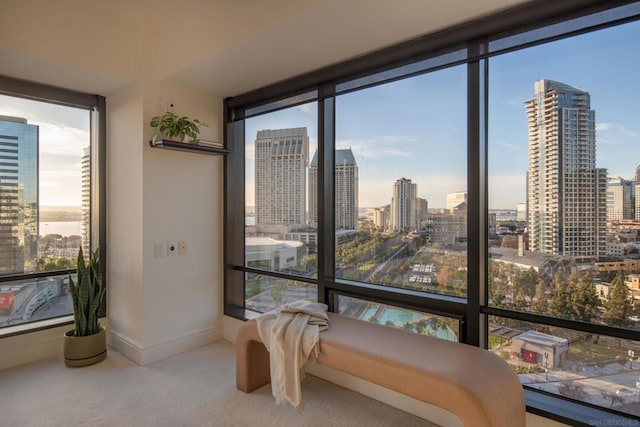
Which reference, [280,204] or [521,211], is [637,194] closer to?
[521,211]

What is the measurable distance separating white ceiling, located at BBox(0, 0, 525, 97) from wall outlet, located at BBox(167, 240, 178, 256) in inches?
52.4

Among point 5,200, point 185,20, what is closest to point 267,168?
point 185,20

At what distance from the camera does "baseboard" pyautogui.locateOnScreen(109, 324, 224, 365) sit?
2826 mm

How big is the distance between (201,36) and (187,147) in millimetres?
845

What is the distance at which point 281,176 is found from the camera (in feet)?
10.1

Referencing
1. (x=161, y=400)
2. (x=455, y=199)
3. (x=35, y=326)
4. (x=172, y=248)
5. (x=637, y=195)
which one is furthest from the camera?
(x=172, y=248)

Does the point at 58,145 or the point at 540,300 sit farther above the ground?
the point at 58,145

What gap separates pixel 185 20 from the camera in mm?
2584

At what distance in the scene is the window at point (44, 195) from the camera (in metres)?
2.79

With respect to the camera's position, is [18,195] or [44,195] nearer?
[18,195]

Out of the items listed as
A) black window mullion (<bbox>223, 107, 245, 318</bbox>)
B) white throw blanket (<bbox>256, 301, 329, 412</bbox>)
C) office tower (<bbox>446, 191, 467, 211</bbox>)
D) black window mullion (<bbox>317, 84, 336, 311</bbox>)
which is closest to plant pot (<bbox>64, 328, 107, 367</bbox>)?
black window mullion (<bbox>223, 107, 245, 318</bbox>)

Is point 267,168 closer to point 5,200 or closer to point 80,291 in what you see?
point 80,291

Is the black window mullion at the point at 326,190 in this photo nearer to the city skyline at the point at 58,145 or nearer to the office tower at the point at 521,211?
the office tower at the point at 521,211

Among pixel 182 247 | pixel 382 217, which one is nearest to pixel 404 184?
pixel 382 217
